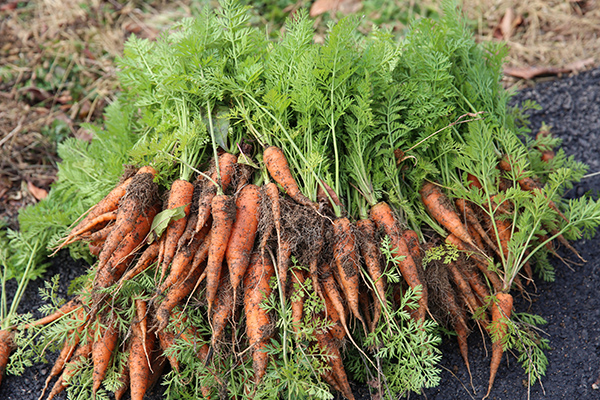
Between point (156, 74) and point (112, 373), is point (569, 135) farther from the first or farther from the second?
point (112, 373)

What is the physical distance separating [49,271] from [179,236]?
117cm

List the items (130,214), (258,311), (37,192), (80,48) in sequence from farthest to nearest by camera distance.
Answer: (80,48), (37,192), (130,214), (258,311)

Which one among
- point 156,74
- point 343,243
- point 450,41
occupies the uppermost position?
point 156,74

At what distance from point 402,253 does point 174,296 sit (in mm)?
1155

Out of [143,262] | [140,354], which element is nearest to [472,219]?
[143,262]

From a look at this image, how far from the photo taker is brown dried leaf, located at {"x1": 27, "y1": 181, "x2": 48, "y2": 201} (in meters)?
3.34

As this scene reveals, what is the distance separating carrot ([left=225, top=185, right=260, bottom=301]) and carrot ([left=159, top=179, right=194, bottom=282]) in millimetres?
252

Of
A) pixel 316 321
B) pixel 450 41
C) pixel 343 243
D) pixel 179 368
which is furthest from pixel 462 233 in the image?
pixel 179 368

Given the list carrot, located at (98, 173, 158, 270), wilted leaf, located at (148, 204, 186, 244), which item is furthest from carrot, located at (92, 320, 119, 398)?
wilted leaf, located at (148, 204, 186, 244)

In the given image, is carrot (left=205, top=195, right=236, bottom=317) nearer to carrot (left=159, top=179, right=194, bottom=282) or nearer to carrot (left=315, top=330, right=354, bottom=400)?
carrot (left=159, top=179, right=194, bottom=282)

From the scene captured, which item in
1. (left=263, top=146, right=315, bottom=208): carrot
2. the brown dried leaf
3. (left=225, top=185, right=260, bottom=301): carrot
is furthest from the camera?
the brown dried leaf

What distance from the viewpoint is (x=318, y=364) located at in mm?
2021

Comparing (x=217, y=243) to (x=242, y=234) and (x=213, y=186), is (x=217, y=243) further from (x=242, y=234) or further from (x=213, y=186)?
(x=213, y=186)

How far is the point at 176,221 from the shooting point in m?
2.23
